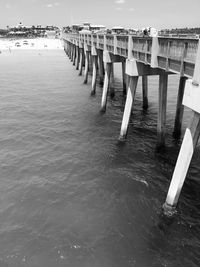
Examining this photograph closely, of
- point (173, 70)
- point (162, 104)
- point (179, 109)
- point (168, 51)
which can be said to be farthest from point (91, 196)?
point (179, 109)

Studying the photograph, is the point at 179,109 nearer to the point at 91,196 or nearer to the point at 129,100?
the point at 129,100

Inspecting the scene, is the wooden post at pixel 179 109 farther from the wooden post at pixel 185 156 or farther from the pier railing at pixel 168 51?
the wooden post at pixel 185 156

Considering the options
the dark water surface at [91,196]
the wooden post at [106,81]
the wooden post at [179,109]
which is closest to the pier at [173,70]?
the wooden post at [179,109]

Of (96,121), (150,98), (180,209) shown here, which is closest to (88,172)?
(180,209)

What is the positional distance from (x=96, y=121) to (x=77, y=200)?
13151 millimetres

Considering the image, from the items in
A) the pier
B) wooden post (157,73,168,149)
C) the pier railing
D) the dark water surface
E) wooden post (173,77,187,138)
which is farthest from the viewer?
wooden post (173,77,187,138)

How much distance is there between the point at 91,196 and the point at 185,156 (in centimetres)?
617

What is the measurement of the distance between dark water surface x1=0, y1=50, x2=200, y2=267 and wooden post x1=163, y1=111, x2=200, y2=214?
4.23 feet

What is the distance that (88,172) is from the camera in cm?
1795

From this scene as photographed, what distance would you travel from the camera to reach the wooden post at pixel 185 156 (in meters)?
11.6

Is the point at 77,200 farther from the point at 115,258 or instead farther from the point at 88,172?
the point at 115,258

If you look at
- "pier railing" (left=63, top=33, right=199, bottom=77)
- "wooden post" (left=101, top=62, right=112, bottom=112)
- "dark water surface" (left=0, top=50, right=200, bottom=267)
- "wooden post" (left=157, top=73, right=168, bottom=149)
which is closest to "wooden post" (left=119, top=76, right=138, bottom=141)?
"dark water surface" (left=0, top=50, right=200, bottom=267)

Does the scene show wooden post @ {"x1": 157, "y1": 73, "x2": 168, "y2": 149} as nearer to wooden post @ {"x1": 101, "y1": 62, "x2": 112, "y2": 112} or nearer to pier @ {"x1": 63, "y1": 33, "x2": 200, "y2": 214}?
pier @ {"x1": 63, "y1": 33, "x2": 200, "y2": 214}

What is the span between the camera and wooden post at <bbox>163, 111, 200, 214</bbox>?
11.6m
